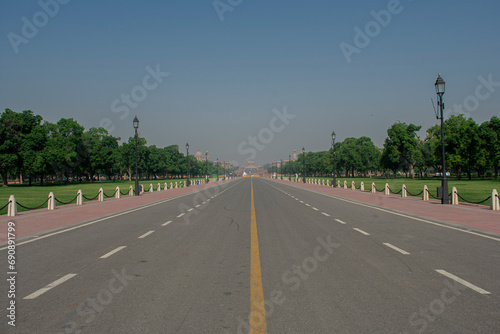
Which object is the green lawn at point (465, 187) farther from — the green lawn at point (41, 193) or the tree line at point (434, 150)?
the green lawn at point (41, 193)

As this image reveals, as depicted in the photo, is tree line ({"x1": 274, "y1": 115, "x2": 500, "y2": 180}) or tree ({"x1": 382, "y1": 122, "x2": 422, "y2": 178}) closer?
tree line ({"x1": 274, "y1": 115, "x2": 500, "y2": 180})

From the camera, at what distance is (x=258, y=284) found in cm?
595

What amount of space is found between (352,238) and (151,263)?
5.82 meters

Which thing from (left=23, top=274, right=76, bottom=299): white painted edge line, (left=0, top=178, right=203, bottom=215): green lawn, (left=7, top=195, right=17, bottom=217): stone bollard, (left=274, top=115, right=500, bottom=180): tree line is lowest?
(left=0, top=178, right=203, bottom=215): green lawn

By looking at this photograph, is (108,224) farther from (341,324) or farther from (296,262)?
(341,324)

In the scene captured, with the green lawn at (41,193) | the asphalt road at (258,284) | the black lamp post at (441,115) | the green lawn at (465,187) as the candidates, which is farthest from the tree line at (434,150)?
the asphalt road at (258,284)

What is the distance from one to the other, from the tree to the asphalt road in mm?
88089

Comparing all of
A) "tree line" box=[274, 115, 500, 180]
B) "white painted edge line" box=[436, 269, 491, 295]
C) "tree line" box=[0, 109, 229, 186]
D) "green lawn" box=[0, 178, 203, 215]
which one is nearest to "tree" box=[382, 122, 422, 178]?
"tree line" box=[274, 115, 500, 180]

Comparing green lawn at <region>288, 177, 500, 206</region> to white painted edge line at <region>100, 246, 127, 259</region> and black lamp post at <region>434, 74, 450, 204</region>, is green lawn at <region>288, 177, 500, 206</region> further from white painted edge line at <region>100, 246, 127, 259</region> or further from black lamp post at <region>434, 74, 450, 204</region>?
white painted edge line at <region>100, 246, 127, 259</region>

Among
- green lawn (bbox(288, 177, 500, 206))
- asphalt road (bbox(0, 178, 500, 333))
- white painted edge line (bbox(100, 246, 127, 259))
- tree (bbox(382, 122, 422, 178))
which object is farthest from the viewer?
tree (bbox(382, 122, 422, 178))

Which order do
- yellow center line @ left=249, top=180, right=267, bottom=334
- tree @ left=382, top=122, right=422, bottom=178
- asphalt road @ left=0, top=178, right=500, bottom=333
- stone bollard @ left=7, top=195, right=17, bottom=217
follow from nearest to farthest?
yellow center line @ left=249, top=180, right=267, bottom=334, asphalt road @ left=0, top=178, right=500, bottom=333, stone bollard @ left=7, top=195, right=17, bottom=217, tree @ left=382, top=122, right=422, bottom=178

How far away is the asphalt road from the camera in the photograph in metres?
4.41

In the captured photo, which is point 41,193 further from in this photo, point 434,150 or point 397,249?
point 434,150

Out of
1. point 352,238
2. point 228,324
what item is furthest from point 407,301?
point 352,238
